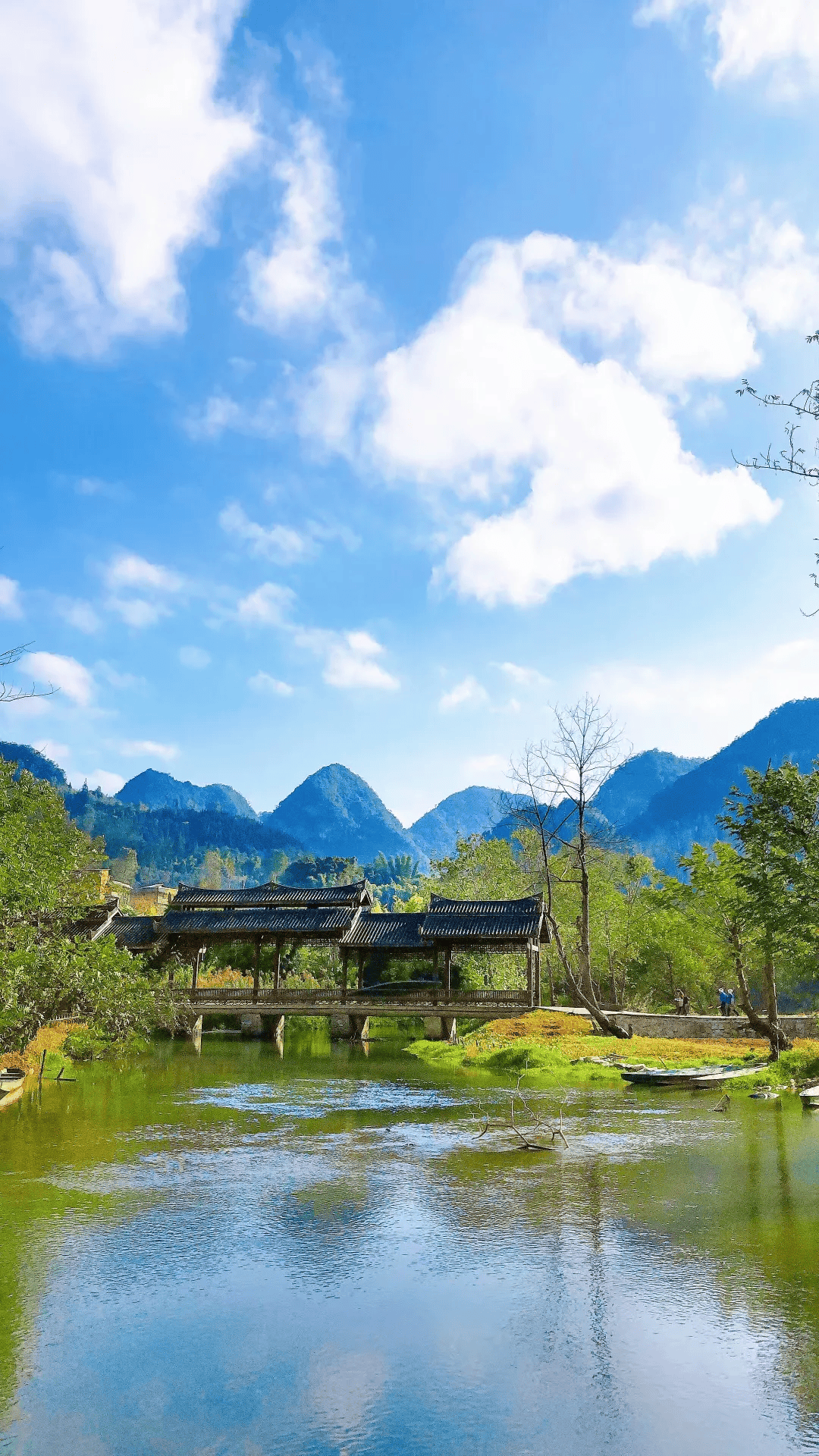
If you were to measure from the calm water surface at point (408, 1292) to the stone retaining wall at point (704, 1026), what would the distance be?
14.2m

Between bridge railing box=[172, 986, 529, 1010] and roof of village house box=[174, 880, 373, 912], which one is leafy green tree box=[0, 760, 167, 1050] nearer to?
bridge railing box=[172, 986, 529, 1010]

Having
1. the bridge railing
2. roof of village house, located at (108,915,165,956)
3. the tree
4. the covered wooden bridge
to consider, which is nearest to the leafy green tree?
the tree

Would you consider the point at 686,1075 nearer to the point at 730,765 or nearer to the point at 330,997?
the point at 330,997

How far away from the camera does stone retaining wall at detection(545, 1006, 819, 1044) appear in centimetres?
2914

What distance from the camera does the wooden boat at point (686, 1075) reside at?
21.6 metres

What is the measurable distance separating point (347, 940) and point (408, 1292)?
2962 cm

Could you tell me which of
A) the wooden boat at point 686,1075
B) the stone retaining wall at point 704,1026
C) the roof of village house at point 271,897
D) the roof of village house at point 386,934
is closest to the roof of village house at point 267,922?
the roof of village house at point 271,897

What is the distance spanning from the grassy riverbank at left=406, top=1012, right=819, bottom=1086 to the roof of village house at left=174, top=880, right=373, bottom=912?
749 cm

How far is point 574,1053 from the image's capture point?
2703cm

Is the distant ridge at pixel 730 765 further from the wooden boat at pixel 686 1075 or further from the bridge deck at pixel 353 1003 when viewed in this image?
the wooden boat at pixel 686 1075

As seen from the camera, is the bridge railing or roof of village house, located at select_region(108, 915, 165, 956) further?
roof of village house, located at select_region(108, 915, 165, 956)

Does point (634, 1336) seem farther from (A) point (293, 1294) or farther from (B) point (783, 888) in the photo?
(B) point (783, 888)

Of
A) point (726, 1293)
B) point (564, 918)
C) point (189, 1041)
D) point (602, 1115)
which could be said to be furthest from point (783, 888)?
point (564, 918)

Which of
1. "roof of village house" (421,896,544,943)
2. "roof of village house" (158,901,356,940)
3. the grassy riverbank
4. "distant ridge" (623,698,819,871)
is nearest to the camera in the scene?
the grassy riverbank
